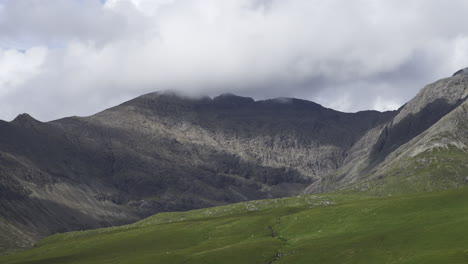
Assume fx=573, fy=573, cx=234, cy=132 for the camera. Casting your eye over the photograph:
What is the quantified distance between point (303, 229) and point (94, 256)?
61435 millimetres

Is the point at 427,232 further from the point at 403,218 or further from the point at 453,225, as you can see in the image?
Result: the point at 403,218

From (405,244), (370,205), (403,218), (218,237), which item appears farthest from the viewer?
(218,237)

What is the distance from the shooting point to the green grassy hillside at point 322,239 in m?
106

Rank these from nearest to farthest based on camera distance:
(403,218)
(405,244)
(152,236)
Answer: (405,244) < (403,218) < (152,236)

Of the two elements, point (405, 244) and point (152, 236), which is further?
point (152, 236)

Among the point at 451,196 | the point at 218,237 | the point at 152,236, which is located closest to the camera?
the point at 451,196

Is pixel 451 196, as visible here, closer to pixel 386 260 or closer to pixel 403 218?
pixel 403 218

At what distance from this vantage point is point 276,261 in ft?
379

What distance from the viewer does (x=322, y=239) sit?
13638 cm

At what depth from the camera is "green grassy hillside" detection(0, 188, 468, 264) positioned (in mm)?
105812

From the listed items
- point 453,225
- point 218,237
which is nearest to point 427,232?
point 453,225

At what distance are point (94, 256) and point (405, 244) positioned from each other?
94.7m

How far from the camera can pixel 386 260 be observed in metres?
97.2

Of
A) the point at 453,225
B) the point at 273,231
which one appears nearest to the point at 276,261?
the point at 453,225
